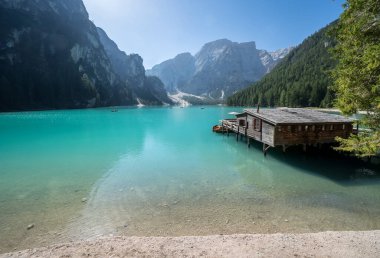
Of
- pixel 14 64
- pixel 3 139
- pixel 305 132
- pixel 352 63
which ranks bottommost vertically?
pixel 3 139

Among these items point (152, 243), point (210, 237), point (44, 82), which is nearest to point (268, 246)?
point (210, 237)

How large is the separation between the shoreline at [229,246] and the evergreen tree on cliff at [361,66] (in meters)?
3.86

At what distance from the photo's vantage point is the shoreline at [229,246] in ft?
28.3

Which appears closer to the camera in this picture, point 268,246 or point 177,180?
point 268,246

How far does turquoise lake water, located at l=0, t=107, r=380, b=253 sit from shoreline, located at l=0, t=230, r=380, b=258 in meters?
1.27

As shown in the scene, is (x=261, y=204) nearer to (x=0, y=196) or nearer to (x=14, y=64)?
(x=0, y=196)

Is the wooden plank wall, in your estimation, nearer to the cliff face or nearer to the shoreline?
the shoreline

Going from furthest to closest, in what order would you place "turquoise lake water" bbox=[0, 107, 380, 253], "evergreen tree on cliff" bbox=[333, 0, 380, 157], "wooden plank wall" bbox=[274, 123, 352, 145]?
"wooden plank wall" bbox=[274, 123, 352, 145], "turquoise lake water" bbox=[0, 107, 380, 253], "evergreen tree on cliff" bbox=[333, 0, 380, 157]

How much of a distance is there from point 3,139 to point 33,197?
3113 centimetres

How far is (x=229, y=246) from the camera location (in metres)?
9.12

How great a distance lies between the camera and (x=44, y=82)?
149 meters

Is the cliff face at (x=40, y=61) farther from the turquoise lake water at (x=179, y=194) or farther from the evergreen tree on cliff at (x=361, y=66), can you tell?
the evergreen tree on cliff at (x=361, y=66)

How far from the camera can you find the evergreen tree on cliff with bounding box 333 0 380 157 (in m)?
9.75

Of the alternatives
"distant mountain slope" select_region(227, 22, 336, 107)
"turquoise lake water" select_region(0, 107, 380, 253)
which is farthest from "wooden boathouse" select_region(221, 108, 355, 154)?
"distant mountain slope" select_region(227, 22, 336, 107)
